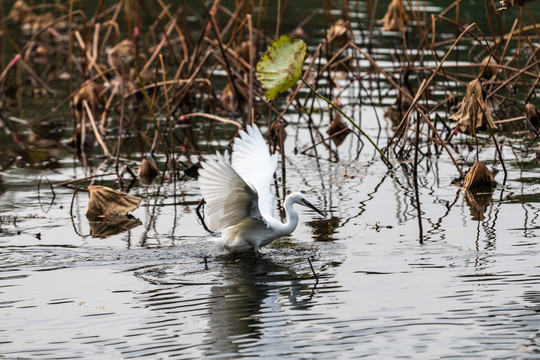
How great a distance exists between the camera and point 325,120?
10984 mm

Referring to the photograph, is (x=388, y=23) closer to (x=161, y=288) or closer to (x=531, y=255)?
(x=531, y=255)

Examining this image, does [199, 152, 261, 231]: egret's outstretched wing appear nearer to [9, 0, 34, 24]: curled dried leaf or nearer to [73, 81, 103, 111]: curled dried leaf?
[73, 81, 103, 111]: curled dried leaf

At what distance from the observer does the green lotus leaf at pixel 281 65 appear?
282 inches

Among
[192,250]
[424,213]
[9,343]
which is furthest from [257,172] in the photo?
[9,343]

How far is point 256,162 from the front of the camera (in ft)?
21.8

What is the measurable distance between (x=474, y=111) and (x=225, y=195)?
241cm

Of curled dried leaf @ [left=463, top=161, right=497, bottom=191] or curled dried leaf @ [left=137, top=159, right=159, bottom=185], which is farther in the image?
curled dried leaf @ [left=137, top=159, right=159, bottom=185]

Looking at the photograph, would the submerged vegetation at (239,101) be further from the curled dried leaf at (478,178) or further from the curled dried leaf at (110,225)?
the curled dried leaf at (110,225)

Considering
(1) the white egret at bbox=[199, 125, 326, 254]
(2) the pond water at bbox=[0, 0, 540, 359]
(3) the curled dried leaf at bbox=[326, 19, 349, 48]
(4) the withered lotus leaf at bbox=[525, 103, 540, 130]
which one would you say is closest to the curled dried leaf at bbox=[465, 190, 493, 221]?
(2) the pond water at bbox=[0, 0, 540, 359]

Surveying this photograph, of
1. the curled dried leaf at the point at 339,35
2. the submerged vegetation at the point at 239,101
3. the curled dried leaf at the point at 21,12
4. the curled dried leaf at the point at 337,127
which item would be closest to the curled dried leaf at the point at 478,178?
the submerged vegetation at the point at 239,101

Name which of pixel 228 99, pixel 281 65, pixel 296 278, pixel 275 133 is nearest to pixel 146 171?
pixel 275 133

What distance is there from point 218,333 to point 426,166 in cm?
441

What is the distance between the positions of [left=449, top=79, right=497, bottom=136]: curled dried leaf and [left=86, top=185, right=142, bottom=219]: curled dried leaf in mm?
2553

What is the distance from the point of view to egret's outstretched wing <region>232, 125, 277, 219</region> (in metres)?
6.52
